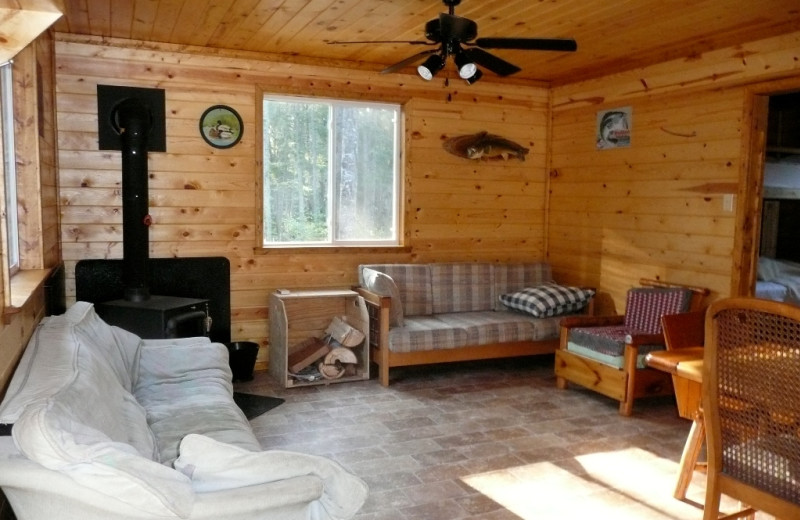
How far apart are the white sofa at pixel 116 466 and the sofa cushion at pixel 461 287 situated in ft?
10.2

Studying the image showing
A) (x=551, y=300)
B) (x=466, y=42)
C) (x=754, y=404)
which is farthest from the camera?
(x=551, y=300)

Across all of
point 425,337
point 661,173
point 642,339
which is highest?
point 661,173

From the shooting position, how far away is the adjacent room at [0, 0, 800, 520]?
2.84 m

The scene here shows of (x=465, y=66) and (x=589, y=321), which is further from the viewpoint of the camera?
(x=589, y=321)

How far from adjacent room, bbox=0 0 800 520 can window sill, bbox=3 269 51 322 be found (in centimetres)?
2

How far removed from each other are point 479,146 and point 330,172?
1.29 meters

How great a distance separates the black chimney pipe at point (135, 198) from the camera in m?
4.09

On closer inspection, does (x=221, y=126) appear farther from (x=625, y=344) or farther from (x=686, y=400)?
(x=686, y=400)

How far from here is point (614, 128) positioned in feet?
17.2

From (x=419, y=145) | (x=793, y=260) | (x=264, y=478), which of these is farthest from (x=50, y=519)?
(x=793, y=260)

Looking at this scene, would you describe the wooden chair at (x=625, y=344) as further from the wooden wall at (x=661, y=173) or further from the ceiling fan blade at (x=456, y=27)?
the ceiling fan blade at (x=456, y=27)

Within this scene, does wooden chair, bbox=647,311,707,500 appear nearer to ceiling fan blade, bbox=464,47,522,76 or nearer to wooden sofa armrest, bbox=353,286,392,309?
ceiling fan blade, bbox=464,47,522,76

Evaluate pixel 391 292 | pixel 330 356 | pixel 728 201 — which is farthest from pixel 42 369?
pixel 728 201

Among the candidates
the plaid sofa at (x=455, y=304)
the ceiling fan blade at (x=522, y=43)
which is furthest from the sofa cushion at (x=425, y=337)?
the ceiling fan blade at (x=522, y=43)
